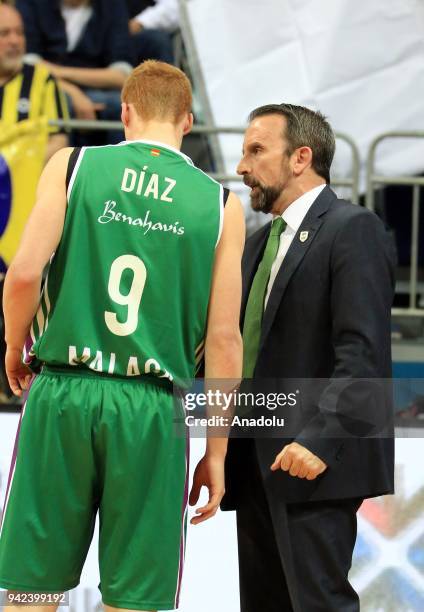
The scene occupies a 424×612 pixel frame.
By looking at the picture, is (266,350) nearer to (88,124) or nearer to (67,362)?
(67,362)

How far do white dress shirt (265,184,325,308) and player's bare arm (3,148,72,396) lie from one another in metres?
0.86

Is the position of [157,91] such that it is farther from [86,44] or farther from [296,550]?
[86,44]

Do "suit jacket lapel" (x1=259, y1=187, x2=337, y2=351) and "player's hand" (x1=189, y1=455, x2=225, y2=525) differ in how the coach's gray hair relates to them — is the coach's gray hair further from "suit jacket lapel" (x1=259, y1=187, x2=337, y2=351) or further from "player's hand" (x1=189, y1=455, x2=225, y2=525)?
"player's hand" (x1=189, y1=455, x2=225, y2=525)

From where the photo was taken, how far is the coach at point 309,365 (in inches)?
129

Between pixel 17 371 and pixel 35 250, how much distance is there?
49 centimetres

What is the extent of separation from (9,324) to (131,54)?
5027 millimetres

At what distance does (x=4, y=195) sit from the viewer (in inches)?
262

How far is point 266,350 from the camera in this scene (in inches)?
136

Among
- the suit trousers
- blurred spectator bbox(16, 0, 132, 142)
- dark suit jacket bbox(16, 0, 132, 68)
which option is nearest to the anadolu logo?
blurred spectator bbox(16, 0, 132, 142)

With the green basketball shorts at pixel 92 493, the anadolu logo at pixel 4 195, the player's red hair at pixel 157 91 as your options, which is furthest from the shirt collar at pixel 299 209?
the anadolu logo at pixel 4 195

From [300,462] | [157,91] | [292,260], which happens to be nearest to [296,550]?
[300,462]

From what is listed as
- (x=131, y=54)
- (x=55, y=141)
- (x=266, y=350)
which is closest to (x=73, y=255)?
(x=266, y=350)

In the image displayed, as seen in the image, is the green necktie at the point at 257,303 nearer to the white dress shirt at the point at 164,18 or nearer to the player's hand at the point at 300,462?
the player's hand at the point at 300,462

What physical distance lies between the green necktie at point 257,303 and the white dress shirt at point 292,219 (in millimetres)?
16
